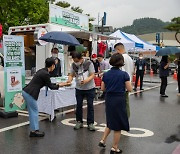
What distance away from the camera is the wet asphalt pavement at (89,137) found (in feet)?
Result: 17.4

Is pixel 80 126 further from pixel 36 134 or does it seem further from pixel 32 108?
pixel 32 108

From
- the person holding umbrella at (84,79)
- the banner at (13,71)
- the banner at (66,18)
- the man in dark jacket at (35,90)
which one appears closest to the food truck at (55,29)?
the banner at (66,18)

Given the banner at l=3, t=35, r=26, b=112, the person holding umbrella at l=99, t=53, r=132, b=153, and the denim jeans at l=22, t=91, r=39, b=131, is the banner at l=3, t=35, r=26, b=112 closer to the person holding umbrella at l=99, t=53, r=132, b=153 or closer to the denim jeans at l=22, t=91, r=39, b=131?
the denim jeans at l=22, t=91, r=39, b=131

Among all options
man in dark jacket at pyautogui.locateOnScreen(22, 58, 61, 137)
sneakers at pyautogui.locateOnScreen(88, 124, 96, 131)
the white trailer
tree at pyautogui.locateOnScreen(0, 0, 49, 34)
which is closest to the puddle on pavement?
sneakers at pyautogui.locateOnScreen(88, 124, 96, 131)

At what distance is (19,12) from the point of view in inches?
869

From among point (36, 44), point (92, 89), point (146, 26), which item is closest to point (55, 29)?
point (36, 44)

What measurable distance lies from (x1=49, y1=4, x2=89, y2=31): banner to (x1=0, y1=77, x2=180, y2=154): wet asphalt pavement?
4.82m

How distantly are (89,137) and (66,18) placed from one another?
24.6 ft

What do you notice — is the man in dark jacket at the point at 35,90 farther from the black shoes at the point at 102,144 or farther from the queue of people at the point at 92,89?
the black shoes at the point at 102,144

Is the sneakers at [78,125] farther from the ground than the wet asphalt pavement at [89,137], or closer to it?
farther from the ground

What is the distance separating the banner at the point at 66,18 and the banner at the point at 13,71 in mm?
4027

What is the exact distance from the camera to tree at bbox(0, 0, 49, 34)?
2147 cm

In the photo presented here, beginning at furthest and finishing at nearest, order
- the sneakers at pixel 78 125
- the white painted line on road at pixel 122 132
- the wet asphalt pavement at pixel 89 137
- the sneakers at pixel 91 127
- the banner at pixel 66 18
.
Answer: the banner at pixel 66 18
the sneakers at pixel 78 125
the sneakers at pixel 91 127
the white painted line on road at pixel 122 132
the wet asphalt pavement at pixel 89 137

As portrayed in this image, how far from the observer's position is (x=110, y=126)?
16.4 feet
